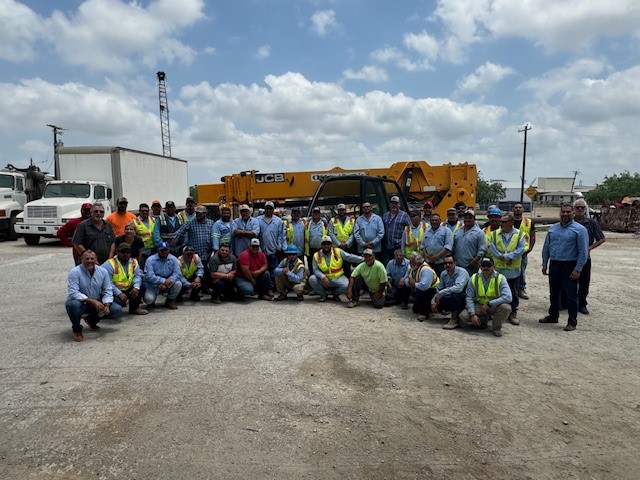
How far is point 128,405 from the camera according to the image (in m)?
3.84

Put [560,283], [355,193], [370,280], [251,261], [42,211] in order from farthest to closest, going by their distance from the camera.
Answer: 1. [42,211]
2. [355,193]
3. [251,261]
4. [370,280]
5. [560,283]

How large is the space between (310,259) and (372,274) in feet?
4.96

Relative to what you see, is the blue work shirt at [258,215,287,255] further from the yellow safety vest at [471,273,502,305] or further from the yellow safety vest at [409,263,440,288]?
the yellow safety vest at [471,273,502,305]

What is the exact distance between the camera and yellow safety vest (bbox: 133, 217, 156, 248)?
25.9 feet

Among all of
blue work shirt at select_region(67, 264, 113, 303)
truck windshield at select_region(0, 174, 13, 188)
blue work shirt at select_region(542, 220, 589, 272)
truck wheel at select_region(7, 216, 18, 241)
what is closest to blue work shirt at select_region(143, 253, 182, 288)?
blue work shirt at select_region(67, 264, 113, 303)

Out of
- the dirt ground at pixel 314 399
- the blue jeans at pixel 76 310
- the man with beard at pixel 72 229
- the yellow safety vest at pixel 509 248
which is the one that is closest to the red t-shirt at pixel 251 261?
the dirt ground at pixel 314 399

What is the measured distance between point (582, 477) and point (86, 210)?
6805mm

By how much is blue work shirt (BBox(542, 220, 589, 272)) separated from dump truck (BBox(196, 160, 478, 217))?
20.5 feet

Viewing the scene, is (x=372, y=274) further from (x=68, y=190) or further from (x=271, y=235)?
(x=68, y=190)

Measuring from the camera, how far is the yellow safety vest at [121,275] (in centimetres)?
651

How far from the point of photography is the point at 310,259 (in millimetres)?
8516

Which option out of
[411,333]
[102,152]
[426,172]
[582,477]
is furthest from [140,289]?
[102,152]

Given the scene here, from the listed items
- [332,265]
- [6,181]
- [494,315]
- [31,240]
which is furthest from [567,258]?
[6,181]

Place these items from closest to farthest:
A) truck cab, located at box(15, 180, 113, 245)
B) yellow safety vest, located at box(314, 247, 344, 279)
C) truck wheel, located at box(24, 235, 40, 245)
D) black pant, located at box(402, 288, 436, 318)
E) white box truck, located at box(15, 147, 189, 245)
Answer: black pant, located at box(402, 288, 436, 318)
yellow safety vest, located at box(314, 247, 344, 279)
truck cab, located at box(15, 180, 113, 245)
white box truck, located at box(15, 147, 189, 245)
truck wheel, located at box(24, 235, 40, 245)
